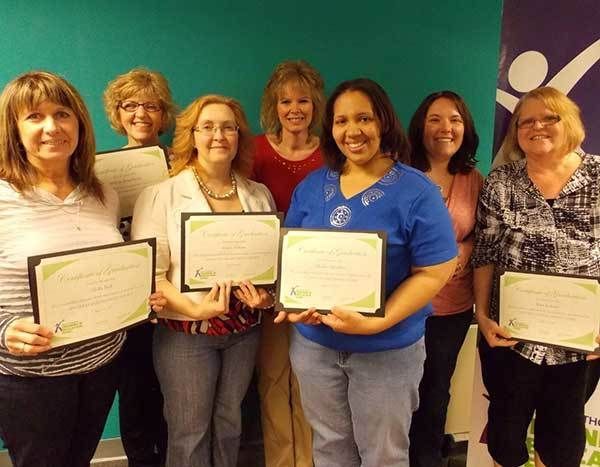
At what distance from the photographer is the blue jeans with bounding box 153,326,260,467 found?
1.77 meters

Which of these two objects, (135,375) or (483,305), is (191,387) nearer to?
(135,375)

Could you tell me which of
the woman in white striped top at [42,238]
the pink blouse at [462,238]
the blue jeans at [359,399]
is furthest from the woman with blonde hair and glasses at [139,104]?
the pink blouse at [462,238]

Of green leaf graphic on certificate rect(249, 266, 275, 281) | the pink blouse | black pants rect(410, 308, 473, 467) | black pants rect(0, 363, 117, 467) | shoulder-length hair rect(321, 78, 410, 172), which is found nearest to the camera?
black pants rect(0, 363, 117, 467)

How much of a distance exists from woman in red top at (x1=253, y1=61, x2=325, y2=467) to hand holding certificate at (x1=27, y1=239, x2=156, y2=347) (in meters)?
0.73

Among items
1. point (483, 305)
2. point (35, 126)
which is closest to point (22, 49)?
point (35, 126)

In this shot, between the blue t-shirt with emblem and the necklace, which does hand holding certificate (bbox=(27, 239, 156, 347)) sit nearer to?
the necklace

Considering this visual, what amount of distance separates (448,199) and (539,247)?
1.33 feet

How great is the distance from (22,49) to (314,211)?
59.1 inches

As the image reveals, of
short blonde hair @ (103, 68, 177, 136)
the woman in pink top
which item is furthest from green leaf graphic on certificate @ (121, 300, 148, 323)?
the woman in pink top

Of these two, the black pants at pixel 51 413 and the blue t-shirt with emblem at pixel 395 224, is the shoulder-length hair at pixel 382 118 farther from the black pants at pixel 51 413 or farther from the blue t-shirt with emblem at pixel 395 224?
the black pants at pixel 51 413

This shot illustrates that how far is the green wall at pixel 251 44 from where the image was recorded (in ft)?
6.95

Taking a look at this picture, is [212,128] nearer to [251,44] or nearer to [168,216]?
[168,216]

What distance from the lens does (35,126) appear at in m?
1.39

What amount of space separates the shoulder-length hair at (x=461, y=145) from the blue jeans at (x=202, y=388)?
990mm
